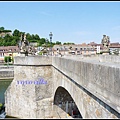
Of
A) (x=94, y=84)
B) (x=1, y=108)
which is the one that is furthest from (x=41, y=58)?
(x=94, y=84)

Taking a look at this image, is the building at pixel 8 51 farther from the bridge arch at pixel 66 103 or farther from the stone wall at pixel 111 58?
the stone wall at pixel 111 58

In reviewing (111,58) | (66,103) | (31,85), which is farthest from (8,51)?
(111,58)

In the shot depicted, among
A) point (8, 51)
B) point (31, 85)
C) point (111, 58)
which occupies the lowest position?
point (31, 85)

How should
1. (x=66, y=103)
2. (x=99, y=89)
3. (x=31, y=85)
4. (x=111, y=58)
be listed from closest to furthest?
(x=99, y=89)
(x=111, y=58)
(x=31, y=85)
(x=66, y=103)

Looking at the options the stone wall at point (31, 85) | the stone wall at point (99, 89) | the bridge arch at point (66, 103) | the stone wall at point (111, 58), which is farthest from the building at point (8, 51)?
the stone wall at point (99, 89)

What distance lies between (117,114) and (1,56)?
71.6 meters

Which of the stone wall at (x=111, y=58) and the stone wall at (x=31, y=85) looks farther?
the stone wall at (x=31, y=85)

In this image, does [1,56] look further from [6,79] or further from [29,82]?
[29,82]

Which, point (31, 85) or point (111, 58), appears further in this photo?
point (31, 85)

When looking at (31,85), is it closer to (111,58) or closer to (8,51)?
(111,58)

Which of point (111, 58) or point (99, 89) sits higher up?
point (111, 58)

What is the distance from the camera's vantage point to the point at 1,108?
17.4m

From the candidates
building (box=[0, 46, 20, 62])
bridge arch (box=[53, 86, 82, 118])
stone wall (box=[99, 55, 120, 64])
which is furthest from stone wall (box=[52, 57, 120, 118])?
building (box=[0, 46, 20, 62])

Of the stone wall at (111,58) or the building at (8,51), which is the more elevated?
the stone wall at (111,58)
